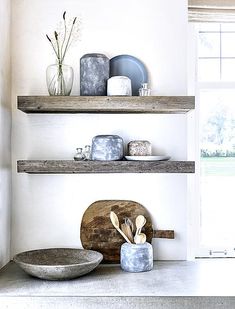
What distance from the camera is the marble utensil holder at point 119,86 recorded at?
2330mm

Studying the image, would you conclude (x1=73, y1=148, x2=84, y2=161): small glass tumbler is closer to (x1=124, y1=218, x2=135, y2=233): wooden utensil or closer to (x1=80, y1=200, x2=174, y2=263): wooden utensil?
(x1=80, y1=200, x2=174, y2=263): wooden utensil

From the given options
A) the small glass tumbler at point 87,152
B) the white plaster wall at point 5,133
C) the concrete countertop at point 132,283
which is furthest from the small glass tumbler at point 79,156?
the concrete countertop at point 132,283

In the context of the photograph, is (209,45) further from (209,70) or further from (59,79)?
(59,79)

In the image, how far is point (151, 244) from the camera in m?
2.51

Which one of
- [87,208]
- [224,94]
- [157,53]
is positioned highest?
[157,53]

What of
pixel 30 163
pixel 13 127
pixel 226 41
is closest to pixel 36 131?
pixel 13 127

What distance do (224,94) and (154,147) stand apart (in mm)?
614

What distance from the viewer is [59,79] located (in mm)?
2379

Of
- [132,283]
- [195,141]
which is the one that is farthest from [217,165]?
[132,283]

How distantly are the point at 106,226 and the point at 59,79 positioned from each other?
823 mm

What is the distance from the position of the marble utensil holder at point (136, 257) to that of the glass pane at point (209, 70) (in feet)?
3.67

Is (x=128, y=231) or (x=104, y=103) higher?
(x=104, y=103)

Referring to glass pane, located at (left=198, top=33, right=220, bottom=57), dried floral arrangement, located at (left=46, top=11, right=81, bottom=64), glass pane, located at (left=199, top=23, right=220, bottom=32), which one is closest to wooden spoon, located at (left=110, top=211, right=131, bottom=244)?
dried floral arrangement, located at (left=46, top=11, right=81, bottom=64)

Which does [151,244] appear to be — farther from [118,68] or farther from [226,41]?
[226,41]
